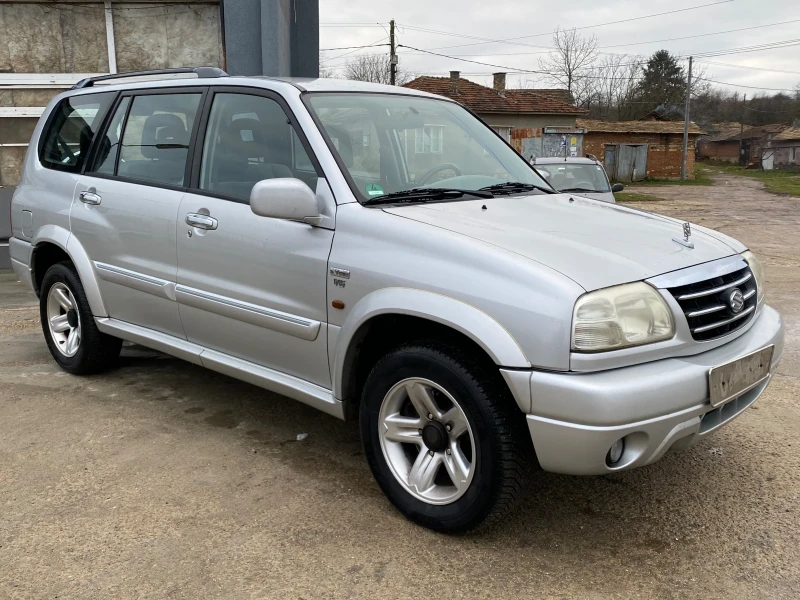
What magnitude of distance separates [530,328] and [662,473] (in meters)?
1.48

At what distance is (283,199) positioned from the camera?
3.04m

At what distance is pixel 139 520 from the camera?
10.0 feet

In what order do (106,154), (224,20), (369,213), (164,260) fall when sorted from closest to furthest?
(369,213) → (164,260) → (106,154) → (224,20)

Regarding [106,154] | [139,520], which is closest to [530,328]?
[139,520]

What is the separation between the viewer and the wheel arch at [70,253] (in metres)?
4.41

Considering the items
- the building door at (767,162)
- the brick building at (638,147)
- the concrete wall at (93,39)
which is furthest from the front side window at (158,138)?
the building door at (767,162)

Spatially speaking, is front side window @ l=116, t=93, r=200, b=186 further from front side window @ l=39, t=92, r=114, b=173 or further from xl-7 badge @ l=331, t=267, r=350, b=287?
xl-7 badge @ l=331, t=267, r=350, b=287

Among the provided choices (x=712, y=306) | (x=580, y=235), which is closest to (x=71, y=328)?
(x=580, y=235)

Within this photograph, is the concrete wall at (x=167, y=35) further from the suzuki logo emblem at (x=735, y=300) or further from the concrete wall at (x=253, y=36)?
the suzuki logo emblem at (x=735, y=300)

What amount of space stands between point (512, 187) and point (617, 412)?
5.32 ft

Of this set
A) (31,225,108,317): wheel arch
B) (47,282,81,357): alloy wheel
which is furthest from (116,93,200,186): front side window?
(47,282,81,357): alloy wheel

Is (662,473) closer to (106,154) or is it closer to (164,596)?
(164,596)

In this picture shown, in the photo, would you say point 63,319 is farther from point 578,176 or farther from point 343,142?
point 578,176

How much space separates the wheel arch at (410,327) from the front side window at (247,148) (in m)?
0.74
